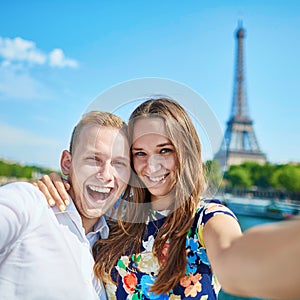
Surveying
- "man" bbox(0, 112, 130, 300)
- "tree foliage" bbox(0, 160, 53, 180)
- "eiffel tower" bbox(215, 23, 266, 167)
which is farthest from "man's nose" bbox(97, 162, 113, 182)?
"tree foliage" bbox(0, 160, 53, 180)

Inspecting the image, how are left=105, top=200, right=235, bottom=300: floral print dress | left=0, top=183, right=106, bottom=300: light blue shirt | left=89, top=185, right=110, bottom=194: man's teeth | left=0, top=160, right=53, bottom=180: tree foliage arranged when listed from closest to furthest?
left=0, top=183, right=106, bottom=300: light blue shirt, left=105, top=200, right=235, bottom=300: floral print dress, left=89, top=185, right=110, bottom=194: man's teeth, left=0, top=160, right=53, bottom=180: tree foliage

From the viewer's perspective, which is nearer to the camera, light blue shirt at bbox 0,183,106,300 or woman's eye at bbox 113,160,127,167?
light blue shirt at bbox 0,183,106,300

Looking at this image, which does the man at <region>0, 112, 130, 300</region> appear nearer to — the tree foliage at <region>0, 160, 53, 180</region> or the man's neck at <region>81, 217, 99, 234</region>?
the man's neck at <region>81, 217, 99, 234</region>

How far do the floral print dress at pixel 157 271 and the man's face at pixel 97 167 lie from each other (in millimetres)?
116

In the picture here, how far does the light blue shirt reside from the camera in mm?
786

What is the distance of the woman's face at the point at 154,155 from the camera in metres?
0.96

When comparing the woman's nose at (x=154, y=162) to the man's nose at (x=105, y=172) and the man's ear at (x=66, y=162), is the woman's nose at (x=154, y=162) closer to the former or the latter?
the man's nose at (x=105, y=172)

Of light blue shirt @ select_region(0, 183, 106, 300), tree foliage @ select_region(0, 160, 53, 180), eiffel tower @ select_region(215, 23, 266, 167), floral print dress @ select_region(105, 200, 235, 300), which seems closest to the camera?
light blue shirt @ select_region(0, 183, 106, 300)

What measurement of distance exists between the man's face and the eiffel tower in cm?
2787

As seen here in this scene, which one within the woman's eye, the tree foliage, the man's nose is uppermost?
the tree foliage

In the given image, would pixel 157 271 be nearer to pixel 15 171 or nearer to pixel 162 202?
pixel 162 202

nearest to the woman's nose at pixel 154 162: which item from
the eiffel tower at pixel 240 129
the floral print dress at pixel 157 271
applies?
the floral print dress at pixel 157 271

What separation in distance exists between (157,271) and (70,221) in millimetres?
208

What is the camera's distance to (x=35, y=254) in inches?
33.1
